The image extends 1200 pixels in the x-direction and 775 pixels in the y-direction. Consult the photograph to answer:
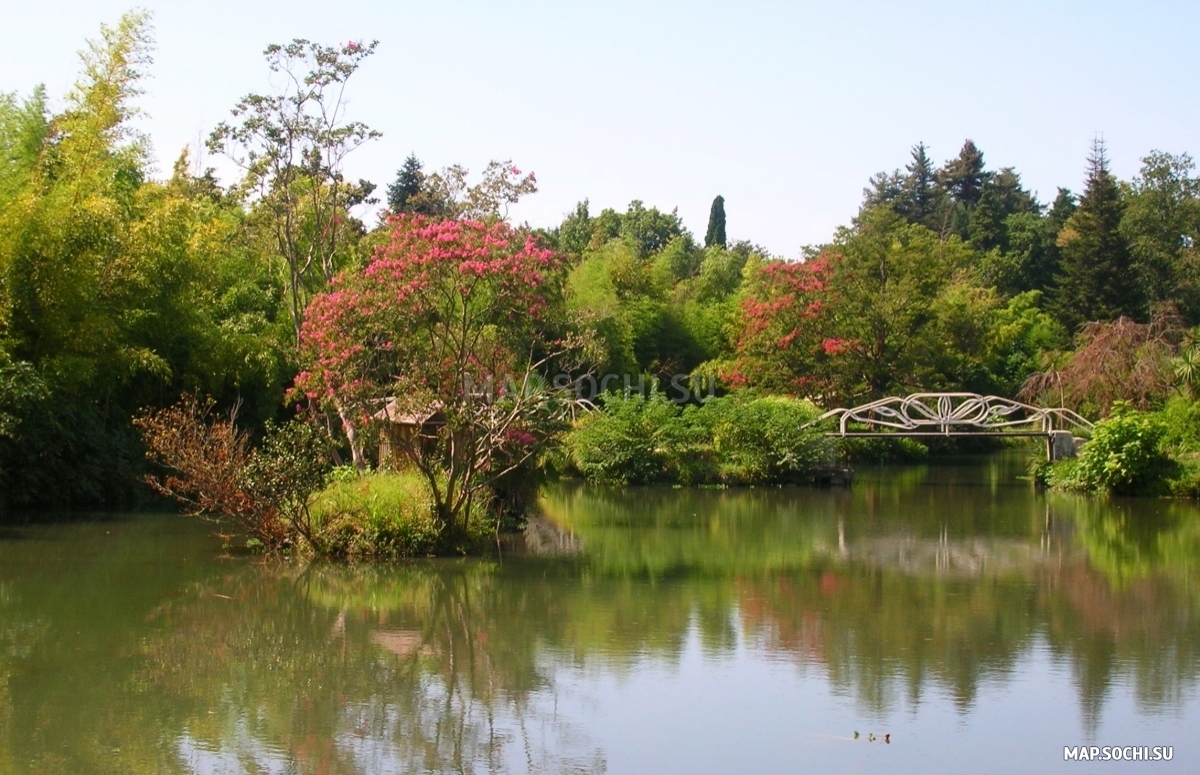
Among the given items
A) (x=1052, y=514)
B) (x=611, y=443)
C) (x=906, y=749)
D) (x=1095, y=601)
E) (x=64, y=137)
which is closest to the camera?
(x=906, y=749)

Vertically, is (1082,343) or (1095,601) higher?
(1082,343)

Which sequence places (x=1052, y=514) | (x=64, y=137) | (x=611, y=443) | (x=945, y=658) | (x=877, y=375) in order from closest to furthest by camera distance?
1. (x=945, y=658)
2. (x=64, y=137)
3. (x=1052, y=514)
4. (x=611, y=443)
5. (x=877, y=375)

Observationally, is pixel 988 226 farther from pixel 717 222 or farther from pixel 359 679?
pixel 359 679

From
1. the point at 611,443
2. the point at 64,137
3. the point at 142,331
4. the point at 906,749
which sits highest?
the point at 64,137

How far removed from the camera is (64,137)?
61.7 feet

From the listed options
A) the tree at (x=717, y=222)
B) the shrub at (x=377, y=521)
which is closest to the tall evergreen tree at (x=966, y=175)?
the tree at (x=717, y=222)

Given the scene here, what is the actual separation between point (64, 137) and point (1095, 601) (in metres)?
15.1

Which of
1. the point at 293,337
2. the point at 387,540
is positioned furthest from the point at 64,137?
the point at 387,540

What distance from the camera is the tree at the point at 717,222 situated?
186 ft

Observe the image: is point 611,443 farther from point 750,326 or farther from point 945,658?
point 945,658

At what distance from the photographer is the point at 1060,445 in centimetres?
2606

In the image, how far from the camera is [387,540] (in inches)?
530

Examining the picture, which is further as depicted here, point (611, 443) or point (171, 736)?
point (611, 443)

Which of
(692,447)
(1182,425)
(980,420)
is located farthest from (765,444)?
(1182,425)
